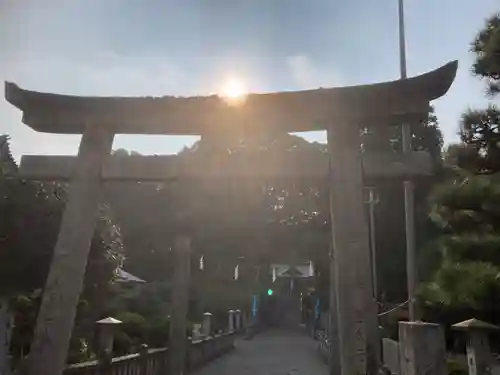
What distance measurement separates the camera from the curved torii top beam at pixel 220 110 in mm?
7020

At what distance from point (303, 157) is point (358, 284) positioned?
1.81 metres

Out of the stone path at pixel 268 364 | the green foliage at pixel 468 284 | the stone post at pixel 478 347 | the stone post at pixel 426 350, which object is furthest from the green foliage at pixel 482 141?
the stone path at pixel 268 364

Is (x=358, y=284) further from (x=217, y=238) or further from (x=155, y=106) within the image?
(x=217, y=238)

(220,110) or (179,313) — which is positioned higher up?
(220,110)

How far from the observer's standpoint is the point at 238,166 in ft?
23.7

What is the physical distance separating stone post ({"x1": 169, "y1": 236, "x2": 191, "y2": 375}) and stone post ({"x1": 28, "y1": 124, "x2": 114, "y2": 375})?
6.58m

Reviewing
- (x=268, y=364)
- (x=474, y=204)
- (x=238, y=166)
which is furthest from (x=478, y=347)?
(x=268, y=364)

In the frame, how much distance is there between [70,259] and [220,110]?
2.72 metres

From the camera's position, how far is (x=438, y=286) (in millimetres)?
9078

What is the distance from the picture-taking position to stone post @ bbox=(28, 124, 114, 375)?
6.54 metres

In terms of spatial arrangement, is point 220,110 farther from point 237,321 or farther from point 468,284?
point 237,321

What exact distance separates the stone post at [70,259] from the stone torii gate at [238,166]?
0.01 metres

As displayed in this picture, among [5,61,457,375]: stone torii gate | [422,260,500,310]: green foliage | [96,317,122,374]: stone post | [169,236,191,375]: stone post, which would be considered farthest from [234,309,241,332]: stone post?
[5,61,457,375]: stone torii gate

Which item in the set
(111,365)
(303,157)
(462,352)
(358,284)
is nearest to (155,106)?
(303,157)
